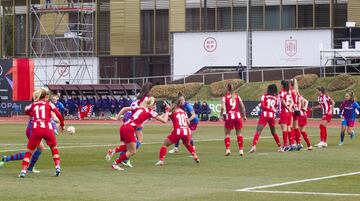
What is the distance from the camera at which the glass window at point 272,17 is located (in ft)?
262

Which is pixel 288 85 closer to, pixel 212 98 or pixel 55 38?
pixel 212 98

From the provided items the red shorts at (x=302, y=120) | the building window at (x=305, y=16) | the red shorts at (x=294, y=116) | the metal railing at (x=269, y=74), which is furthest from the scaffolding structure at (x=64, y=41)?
the red shorts at (x=294, y=116)

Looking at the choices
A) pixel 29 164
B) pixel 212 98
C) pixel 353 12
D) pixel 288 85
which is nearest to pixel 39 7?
pixel 212 98

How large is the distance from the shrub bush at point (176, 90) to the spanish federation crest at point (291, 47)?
8532 millimetres

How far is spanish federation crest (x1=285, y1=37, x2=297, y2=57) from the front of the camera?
77000mm

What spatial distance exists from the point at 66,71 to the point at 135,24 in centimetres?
781

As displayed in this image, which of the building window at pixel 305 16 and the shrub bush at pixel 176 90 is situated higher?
the building window at pixel 305 16

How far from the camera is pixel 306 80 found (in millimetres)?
69000

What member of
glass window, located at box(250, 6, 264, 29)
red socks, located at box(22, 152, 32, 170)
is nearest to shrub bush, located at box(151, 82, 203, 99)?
glass window, located at box(250, 6, 264, 29)

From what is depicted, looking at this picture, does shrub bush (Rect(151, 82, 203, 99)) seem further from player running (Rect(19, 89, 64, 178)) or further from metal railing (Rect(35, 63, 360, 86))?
player running (Rect(19, 89, 64, 178))

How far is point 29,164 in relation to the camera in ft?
69.5

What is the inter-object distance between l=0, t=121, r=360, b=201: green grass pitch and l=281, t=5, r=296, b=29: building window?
4946 centimetres

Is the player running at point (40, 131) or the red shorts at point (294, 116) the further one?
the red shorts at point (294, 116)

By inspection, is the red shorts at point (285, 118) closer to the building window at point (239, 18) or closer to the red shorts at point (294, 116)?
the red shorts at point (294, 116)
